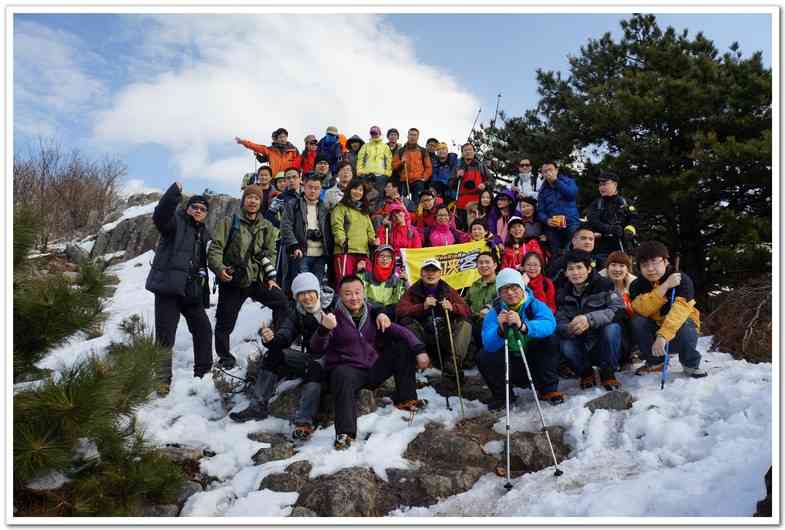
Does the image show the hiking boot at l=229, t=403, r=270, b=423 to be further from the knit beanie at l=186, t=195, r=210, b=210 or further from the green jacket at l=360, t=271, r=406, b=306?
the knit beanie at l=186, t=195, r=210, b=210

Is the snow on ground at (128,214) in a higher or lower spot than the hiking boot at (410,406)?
higher

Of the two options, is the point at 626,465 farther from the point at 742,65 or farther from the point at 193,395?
the point at 742,65

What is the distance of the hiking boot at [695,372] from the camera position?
5570 millimetres

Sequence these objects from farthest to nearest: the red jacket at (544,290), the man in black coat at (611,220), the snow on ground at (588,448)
→ 1. the man in black coat at (611,220)
2. the red jacket at (544,290)
3. the snow on ground at (588,448)

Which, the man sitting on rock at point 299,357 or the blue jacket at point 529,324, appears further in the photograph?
the man sitting on rock at point 299,357

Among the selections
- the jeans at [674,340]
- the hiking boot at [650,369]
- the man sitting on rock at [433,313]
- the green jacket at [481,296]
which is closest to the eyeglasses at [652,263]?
the jeans at [674,340]

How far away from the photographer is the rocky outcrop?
18016 mm

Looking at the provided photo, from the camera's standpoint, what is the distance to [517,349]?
5.78 m

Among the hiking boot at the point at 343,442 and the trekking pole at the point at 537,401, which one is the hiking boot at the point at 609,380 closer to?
the trekking pole at the point at 537,401

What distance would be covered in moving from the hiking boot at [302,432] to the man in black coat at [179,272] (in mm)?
1802

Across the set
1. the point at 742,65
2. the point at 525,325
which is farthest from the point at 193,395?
the point at 742,65

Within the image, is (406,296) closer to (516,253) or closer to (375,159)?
(516,253)

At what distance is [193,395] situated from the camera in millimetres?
6402

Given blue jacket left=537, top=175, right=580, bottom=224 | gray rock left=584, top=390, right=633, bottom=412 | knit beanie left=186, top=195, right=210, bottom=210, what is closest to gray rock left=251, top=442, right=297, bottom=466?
gray rock left=584, top=390, right=633, bottom=412
